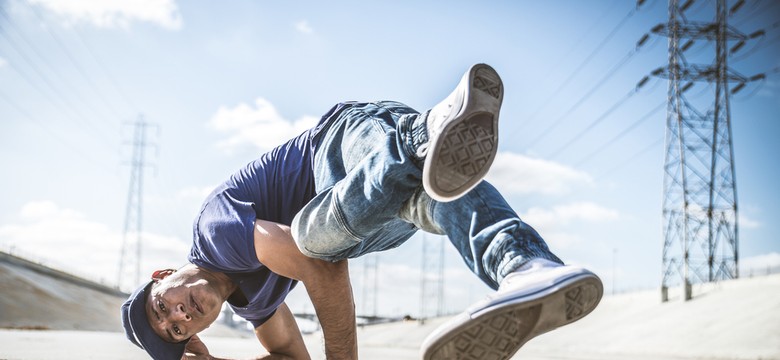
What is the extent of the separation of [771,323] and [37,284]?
1172 inches

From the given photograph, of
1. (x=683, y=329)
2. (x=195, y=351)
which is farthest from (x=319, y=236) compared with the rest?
(x=683, y=329)

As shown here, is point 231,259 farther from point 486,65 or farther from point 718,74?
point 718,74

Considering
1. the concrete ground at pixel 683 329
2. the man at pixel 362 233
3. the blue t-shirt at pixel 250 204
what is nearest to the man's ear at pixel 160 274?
the man at pixel 362 233

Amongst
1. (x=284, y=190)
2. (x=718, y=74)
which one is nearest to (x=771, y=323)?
(x=718, y=74)

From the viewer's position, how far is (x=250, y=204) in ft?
8.93

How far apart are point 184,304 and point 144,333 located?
0.30 metres

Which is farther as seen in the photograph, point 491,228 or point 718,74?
point 718,74

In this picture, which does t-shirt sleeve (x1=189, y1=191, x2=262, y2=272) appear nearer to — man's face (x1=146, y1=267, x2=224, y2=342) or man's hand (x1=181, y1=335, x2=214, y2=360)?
man's face (x1=146, y1=267, x2=224, y2=342)

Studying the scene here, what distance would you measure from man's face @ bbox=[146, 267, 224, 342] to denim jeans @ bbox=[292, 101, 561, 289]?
0.87m

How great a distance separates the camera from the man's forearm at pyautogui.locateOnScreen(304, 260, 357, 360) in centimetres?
271

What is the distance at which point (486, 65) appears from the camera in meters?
1.76

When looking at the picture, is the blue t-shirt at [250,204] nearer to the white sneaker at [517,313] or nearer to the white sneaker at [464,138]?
the white sneaker at [464,138]

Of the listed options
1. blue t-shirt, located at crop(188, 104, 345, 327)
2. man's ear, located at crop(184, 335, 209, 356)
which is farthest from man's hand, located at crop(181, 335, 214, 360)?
blue t-shirt, located at crop(188, 104, 345, 327)

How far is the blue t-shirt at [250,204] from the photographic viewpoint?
2656 millimetres
